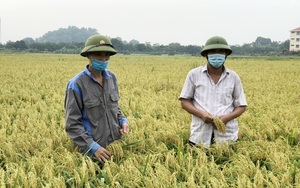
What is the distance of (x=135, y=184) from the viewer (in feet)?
8.91

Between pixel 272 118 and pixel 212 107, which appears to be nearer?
pixel 212 107

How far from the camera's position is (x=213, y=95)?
136 inches

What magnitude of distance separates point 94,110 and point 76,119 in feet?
0.67


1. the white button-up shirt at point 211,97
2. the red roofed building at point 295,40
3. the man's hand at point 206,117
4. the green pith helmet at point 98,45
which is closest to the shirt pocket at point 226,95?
the white button-up shirt at point 211,97

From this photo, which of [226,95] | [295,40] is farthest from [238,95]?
[295,40]

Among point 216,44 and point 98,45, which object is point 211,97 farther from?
point 98,45

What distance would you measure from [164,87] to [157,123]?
6.49 metres

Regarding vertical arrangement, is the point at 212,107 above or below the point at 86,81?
below

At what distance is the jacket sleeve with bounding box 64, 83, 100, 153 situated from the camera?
3027mm

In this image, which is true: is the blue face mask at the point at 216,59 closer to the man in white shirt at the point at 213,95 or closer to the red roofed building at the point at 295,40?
the man in white shirt at the point at 213,95

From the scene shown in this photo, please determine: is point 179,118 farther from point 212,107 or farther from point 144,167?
point 144,167

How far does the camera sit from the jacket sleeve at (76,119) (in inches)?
119

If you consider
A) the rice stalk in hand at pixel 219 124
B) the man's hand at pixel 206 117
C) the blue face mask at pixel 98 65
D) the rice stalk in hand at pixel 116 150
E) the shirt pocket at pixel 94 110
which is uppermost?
the blue face mask at pixel 98 65

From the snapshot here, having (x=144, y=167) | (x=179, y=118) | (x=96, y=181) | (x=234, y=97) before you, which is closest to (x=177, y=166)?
(x=144, y=167)
